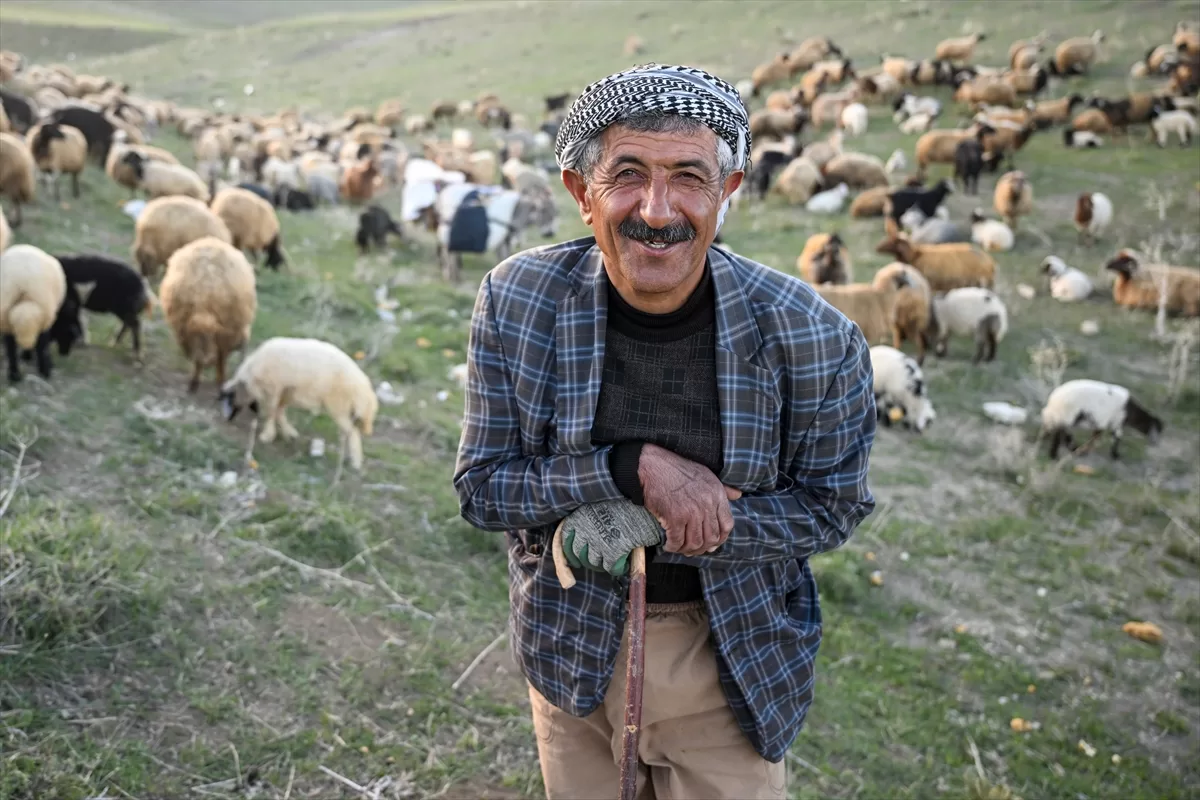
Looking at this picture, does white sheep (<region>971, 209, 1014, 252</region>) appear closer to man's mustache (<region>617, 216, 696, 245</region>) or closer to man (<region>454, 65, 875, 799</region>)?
man (<region>454, 65, 875, 799</region>)

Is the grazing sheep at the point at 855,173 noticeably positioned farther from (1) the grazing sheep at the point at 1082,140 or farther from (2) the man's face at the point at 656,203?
(2) the man's face at the point at 656,203

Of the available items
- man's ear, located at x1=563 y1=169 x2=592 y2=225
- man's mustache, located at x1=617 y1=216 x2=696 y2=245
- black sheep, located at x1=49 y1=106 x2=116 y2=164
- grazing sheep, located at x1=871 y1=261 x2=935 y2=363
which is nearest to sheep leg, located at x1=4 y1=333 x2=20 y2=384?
man's ear, located at x1=563 y1=169 x2=592 y2=225

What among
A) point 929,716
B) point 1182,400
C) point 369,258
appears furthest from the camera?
point 369,258

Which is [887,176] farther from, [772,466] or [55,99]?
[772,466]

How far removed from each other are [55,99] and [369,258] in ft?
30.6

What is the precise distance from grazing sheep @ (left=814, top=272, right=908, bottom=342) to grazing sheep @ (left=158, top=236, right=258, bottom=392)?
6505 millimetres

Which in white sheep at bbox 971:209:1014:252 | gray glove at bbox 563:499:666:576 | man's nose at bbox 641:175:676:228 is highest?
man's nose at bbox 641:175:676:228

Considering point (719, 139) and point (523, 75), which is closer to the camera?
point (719, 139)

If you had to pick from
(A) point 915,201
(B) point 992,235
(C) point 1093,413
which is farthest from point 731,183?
(A) point 915,201

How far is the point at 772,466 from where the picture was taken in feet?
6.47

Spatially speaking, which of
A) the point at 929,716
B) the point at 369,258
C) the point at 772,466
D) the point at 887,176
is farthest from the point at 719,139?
the point at 887,176

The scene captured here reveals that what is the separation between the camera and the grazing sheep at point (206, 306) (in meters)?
6.47

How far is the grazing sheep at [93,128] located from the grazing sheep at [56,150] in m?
3.19

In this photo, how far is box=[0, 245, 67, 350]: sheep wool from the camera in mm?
5617
